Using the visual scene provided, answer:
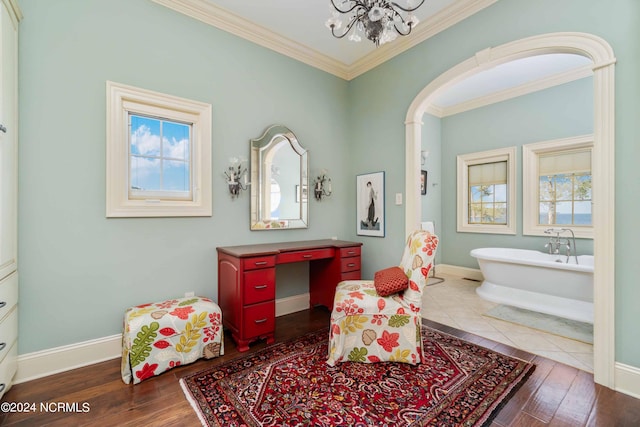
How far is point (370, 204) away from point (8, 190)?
3155mm

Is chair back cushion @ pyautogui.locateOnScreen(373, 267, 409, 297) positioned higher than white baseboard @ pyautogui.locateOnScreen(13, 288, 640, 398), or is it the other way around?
chair back cushion @ pyautogui.locateOnScreen(373, 267, 409, 297)

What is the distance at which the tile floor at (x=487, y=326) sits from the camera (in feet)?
7.54

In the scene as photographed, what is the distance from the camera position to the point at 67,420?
157 cm

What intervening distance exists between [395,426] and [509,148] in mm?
4468

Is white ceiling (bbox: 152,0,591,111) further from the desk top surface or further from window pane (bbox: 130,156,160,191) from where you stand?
the desk top surface

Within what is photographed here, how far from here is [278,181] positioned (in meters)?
3.17

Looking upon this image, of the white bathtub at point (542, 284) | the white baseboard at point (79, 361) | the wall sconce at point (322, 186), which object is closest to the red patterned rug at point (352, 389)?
the white baseboard at point (79, 361)

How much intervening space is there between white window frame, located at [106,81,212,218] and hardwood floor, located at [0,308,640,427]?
3.94 feet

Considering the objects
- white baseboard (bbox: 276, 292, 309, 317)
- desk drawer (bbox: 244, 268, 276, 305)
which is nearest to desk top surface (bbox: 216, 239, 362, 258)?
desk drawer (bbox: 244, 268, 276, 305)

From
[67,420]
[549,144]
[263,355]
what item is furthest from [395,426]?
[549,144]

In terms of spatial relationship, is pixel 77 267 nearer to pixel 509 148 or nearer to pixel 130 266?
pixel 130 266

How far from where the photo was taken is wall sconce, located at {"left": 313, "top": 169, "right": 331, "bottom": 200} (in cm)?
353

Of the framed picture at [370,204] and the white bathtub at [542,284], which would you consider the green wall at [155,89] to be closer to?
the framed picture at [370,204]

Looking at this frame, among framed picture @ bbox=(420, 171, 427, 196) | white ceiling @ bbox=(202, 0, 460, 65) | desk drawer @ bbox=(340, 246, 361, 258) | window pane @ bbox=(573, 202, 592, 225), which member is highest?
white ceiling @ bbox=(202, 0, 460, 65)
